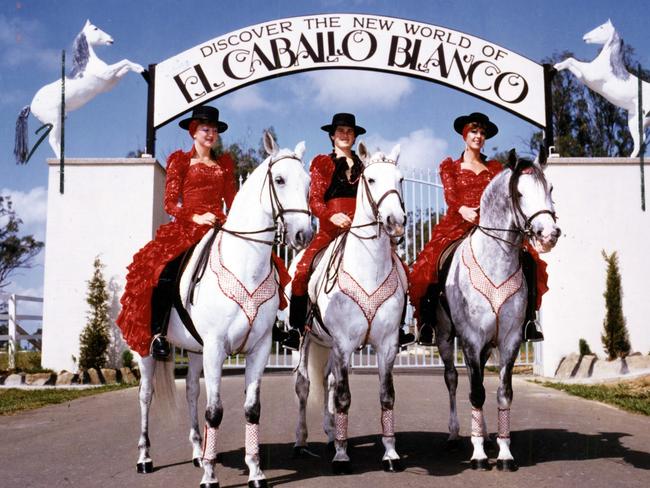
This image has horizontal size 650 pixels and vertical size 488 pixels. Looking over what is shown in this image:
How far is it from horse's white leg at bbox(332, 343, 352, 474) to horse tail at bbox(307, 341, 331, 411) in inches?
41.2

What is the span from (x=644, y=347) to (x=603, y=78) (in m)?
5.72

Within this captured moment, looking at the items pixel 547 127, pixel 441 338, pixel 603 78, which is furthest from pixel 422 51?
pixel 441 338

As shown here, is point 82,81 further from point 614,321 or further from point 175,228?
point 614,321

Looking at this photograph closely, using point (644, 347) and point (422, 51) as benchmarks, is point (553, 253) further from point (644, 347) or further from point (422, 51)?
point (422, 51)

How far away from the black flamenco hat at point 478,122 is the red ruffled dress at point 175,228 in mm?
2381

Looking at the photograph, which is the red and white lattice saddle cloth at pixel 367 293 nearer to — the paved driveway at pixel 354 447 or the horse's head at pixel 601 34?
the paved driveway at pixel 354 447

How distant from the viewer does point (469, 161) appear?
6406 mm

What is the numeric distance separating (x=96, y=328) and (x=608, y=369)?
389 inches

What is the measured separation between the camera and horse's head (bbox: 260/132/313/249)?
4.54 metres

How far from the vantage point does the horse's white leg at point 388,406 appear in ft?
17.1

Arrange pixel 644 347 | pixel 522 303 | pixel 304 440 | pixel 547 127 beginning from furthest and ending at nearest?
pixel 547 127
pixel 644 347
pixel 304 440
pixel 522 303

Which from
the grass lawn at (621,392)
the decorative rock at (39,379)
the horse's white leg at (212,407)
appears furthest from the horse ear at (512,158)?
the decorative rock at (39,379)

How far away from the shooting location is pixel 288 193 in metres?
4.66

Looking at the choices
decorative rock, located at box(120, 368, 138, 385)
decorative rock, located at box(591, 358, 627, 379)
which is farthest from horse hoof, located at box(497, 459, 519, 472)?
decorative rock, located at box(120, 368, 138, 385)
